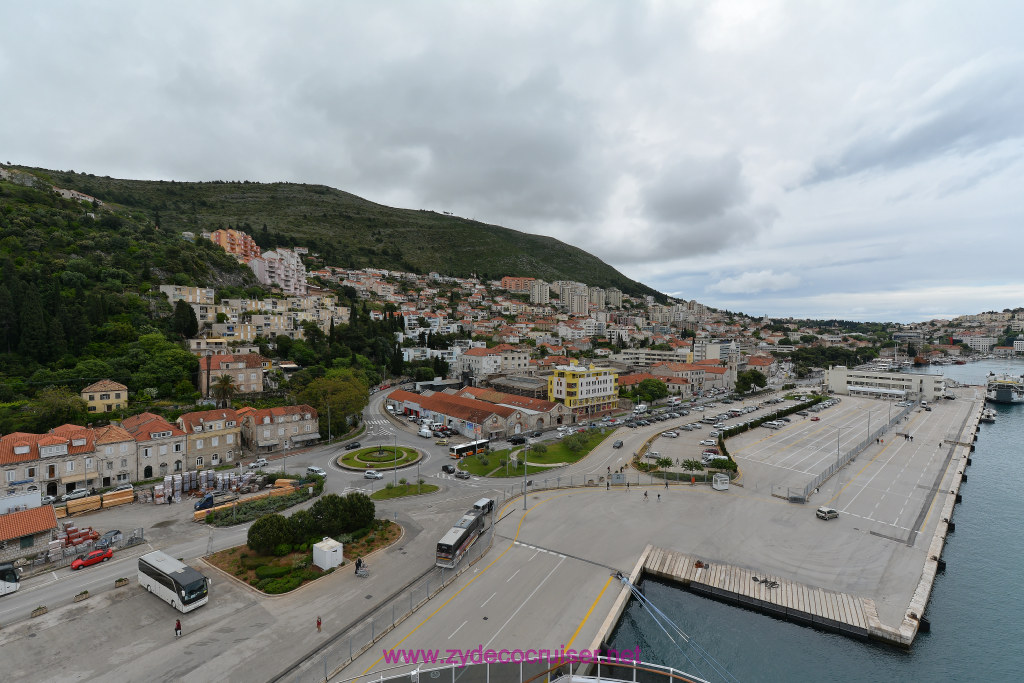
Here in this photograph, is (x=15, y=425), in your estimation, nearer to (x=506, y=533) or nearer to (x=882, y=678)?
(x=506, y=533)

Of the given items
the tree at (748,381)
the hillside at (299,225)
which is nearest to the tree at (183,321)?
the hillside at (299,225)

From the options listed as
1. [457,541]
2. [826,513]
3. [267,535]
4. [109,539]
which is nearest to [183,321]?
[109,539]

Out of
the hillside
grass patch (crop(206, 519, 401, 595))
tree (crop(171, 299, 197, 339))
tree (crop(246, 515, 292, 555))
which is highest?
the hillside

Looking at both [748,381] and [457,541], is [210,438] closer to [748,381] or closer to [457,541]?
[457,541]

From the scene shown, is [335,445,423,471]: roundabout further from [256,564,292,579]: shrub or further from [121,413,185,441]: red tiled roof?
[256,564,292,579]: shrub

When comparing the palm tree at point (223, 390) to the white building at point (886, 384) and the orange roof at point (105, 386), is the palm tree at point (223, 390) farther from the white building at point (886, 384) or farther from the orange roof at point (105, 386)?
the white building at point (886, 384)

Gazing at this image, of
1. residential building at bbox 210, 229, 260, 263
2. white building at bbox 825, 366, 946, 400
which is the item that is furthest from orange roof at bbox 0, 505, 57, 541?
white building at bbox 825, 366, 946, 400
